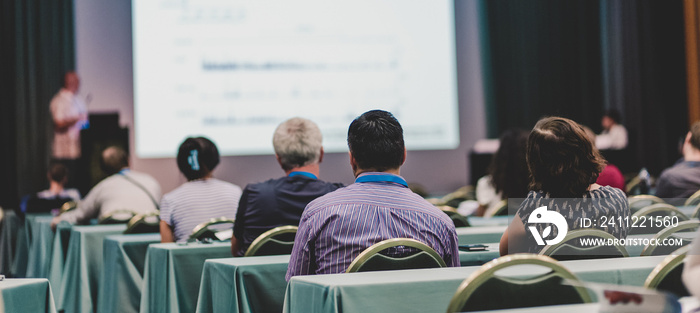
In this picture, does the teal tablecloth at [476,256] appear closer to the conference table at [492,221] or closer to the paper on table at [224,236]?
the paper on table at [224,236]

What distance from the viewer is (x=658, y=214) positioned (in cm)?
323

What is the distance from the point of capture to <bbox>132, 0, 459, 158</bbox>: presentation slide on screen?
8102 mm

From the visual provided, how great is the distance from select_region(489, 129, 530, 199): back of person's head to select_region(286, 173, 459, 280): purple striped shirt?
89.4 inches

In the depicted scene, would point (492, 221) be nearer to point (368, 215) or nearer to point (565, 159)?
point (565, 159)

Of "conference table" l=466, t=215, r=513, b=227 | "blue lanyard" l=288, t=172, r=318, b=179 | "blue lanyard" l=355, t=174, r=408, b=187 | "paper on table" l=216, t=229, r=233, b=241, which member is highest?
"blue lanyard" l=355, t=174, r=408, b=187

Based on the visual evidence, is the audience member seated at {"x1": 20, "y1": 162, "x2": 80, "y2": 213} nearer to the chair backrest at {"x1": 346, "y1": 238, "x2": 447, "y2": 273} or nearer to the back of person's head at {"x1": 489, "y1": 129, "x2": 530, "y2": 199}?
the back of person's head at {"x1": 489, "y1": 129, "x2": 530, "y2": 199}

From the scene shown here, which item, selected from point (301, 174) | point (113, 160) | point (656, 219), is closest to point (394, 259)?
point (301, 174)

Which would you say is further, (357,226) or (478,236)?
(478,236)

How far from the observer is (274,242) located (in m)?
2.76

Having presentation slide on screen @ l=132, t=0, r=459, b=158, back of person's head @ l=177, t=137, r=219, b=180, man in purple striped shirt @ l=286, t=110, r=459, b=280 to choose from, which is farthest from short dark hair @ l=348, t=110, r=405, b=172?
presentation slide on screen @ l=132, t=0, r=459, b=158

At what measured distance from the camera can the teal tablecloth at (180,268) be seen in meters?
2.95

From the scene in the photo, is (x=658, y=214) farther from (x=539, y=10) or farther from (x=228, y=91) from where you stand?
(x=539, y=10)

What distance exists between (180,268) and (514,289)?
1655 mm

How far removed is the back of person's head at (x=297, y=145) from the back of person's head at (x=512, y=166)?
62.5 inches
